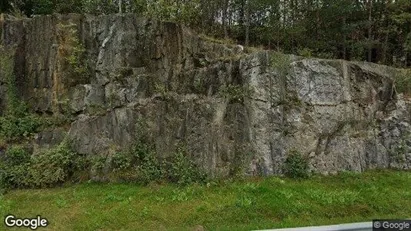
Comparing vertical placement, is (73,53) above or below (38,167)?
above

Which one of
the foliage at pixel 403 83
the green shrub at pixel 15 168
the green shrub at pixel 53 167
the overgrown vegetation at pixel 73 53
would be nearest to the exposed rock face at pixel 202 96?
the overgrown vegetation at pixel 73 53

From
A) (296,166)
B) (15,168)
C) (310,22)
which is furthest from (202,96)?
(310,22)

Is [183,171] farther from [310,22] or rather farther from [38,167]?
[310,22]

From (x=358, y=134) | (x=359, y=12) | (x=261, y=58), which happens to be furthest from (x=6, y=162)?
(x=359, y=12)

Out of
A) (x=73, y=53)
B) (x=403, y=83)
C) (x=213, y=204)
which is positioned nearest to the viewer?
(x=213, y=204)

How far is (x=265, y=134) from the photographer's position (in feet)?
40.8

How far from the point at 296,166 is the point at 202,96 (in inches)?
170

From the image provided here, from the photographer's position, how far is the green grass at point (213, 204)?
9.06m

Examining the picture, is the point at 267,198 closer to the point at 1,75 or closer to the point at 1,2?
the point at 1,75

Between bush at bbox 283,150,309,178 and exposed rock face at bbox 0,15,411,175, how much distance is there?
0.24 m

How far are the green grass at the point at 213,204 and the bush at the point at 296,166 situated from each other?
1.15 feet

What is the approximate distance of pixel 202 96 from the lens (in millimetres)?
12734

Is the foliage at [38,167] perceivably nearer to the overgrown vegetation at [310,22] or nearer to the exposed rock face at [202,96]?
the exposed rock face at [202,96]

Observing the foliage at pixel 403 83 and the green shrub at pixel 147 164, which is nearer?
the green shrub at pixel 147 164
